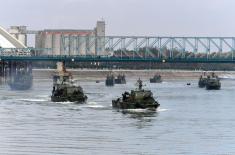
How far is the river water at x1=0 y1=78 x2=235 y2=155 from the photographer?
53.4 m

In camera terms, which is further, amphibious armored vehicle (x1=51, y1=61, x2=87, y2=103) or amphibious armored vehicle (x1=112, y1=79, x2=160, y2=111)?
amphibious armored vehicle (x1=51, y1=61, x2=87, y2=103)

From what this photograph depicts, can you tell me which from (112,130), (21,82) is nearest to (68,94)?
(112,130)

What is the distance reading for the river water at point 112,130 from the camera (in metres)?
53.4

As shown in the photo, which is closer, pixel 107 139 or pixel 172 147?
pixel 172 147

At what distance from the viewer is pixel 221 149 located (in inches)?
2110

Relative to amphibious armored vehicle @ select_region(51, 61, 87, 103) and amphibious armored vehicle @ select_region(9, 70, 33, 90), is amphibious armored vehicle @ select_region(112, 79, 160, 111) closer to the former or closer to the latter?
amphibious armored vehicle @ select_region(51, 61, 87, 103)

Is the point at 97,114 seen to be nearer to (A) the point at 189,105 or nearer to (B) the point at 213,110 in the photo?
(B) the point at 213,110

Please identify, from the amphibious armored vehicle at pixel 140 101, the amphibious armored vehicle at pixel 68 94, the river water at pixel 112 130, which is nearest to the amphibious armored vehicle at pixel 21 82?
the amphibious armored vehicle at pixel 68 94

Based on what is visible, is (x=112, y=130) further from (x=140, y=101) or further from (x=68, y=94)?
(x=68, y=94)

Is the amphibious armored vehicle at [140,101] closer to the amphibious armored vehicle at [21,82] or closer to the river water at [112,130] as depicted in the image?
the river water at [112,130]

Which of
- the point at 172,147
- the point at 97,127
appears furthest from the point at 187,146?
the point at 97,127

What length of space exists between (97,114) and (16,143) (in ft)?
96.1

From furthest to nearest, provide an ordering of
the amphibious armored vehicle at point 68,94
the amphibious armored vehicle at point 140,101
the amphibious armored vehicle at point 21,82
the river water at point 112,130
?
1. the amphibious armored vehicle at point 21,82
2. the amphibious armored vehicle at point 68,94
3. the amphibious armored vehicle at point 140,101
4. the river water at point 112,130

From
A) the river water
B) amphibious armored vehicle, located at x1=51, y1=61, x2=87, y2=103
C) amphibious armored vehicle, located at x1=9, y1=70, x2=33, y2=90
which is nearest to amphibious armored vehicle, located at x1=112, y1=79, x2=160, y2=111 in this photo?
the river water
